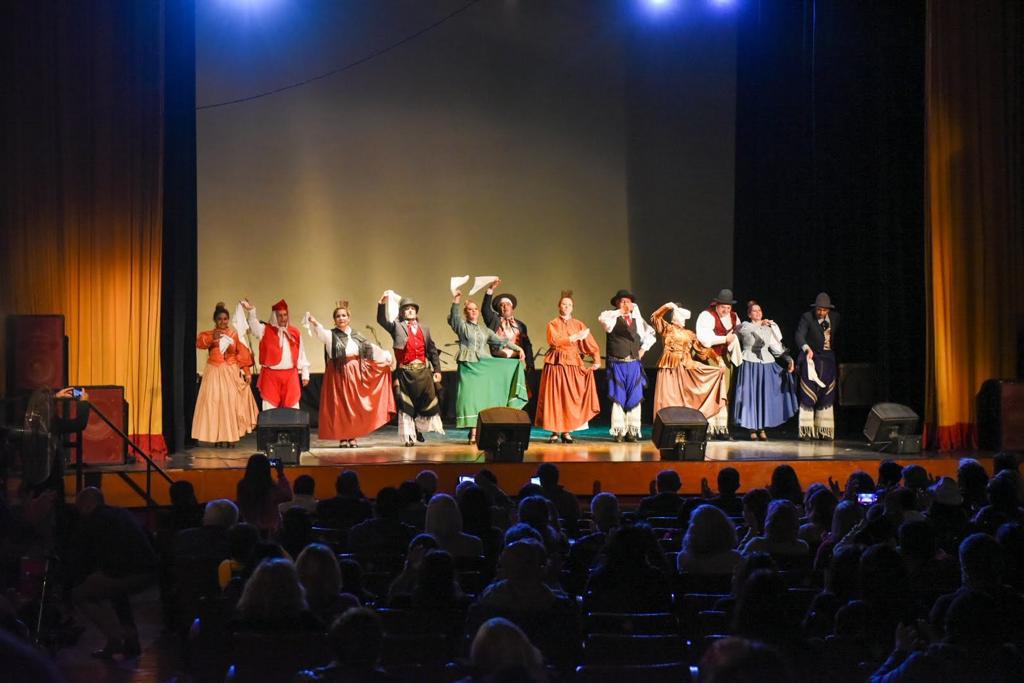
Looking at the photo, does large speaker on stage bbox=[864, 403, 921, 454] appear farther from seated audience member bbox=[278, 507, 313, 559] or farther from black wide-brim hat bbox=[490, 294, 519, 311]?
seated audience member bbox=[278, 507, 313, 559]

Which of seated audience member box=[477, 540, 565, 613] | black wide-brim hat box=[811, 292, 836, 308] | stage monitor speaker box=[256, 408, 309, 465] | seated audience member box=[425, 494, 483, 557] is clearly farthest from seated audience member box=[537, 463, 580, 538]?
black wide-brim hat box=[811, 292, 836, 308]

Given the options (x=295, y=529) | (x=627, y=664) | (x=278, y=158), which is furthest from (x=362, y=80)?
(x=627, y=664)

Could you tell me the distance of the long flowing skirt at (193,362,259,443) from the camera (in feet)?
33.1

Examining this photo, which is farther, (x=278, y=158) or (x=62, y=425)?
(x=278, y=158)

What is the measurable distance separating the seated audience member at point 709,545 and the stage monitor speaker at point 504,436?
447cm

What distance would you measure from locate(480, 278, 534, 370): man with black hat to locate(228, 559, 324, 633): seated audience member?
684 cm

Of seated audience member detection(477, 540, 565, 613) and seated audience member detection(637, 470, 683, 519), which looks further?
seated audience member detection(637, 470, 683, 519)

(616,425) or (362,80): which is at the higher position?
(362,80)

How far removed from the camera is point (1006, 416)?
994 cm

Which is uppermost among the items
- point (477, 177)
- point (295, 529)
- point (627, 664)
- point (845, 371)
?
point (477, 177)

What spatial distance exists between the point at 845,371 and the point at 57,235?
7176 millimetres

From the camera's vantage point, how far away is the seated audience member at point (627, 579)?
3969 mm

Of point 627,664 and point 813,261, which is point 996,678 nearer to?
point 627,664

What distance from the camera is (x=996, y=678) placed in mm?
2906
